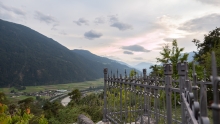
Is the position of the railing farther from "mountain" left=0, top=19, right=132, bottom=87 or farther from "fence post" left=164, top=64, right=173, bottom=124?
"mountain" left=0, top=19, right=132, bottom=87

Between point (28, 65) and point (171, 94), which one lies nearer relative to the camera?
point (171, 94)

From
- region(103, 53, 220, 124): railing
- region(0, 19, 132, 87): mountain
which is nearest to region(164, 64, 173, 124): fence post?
region(103, 53, 220, 124): railing

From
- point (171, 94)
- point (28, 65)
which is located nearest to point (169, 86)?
point (171, 94)

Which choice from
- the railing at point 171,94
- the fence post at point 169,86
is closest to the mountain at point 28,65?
the railing at point 171,94

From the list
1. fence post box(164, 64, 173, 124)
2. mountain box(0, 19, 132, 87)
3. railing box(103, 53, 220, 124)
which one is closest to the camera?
railing box(103, 53, 220, 124)

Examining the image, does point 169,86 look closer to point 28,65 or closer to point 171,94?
point 171,94

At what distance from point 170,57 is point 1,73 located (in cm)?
9432

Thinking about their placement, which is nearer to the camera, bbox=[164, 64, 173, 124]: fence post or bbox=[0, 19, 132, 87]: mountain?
bbox=[164, 64, 173, 124]: fence post

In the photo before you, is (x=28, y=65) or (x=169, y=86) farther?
(x=28, y=65)

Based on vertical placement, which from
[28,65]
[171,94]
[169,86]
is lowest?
[171,94]

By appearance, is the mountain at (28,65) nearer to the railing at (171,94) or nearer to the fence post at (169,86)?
the railing at (171,94)

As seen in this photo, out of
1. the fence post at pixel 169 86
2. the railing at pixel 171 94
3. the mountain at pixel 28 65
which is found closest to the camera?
the railing at pixel 171 94

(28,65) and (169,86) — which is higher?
(28,65)

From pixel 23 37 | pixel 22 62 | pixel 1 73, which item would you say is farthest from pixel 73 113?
pixel 23 37
